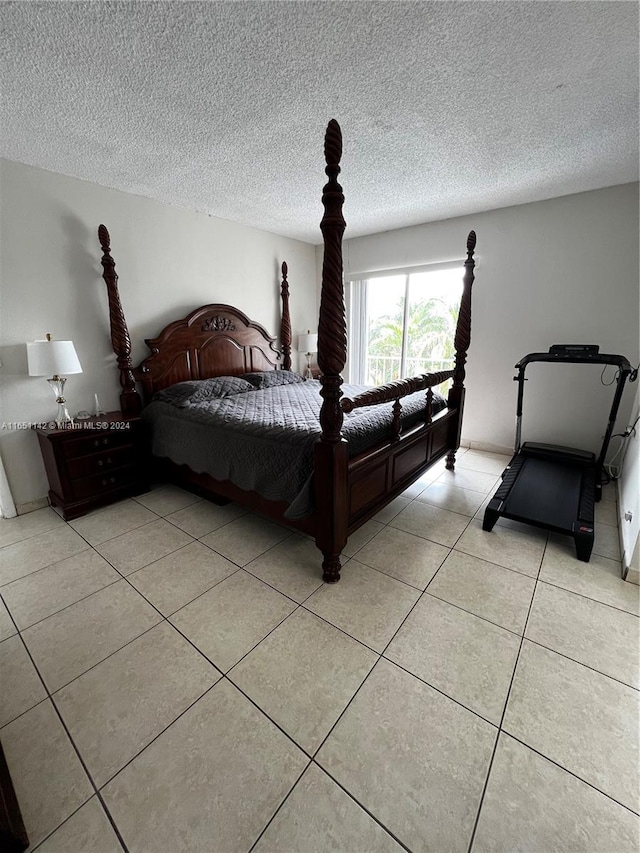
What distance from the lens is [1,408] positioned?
254cm

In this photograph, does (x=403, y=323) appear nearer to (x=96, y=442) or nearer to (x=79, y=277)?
(x=79, y=277)

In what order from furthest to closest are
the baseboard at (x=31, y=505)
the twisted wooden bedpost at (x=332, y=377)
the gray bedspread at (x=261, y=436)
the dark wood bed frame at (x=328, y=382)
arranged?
the baseboard at (x=31, y=505) < the gray bedspread at (x=261, y=436) < the dark wood bed frame at (x=328, y=382) < the twisted wooden bedpost at (x=332, y=377)

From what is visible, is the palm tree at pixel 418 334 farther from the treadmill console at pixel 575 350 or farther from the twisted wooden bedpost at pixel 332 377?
the twisted wooden bedpost at pixel 332 377

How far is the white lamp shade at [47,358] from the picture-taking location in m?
2.38

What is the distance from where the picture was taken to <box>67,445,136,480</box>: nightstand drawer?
260 cm

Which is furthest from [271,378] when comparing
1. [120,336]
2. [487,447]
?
[487,447]

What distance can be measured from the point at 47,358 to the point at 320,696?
2665mm

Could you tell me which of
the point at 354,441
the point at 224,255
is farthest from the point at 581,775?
the point at 224,255

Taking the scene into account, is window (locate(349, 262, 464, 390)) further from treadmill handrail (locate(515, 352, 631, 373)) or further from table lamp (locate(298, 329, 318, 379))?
treadmill handrail (locate(515, 352, 631, 373))

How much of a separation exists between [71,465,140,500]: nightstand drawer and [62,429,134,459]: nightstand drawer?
21 centimetres

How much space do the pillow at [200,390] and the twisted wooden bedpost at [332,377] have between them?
63.5 inches

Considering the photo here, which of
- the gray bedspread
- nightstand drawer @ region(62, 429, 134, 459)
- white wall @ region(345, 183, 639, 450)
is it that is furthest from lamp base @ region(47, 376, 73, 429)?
white wall @ region(345, 183, 639, 450)

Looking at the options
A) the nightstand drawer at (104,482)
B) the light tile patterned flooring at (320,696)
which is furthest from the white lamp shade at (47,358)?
the light tile patterned flooring at (320,696)

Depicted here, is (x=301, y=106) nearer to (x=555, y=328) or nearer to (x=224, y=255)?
(x=224, y=255)
